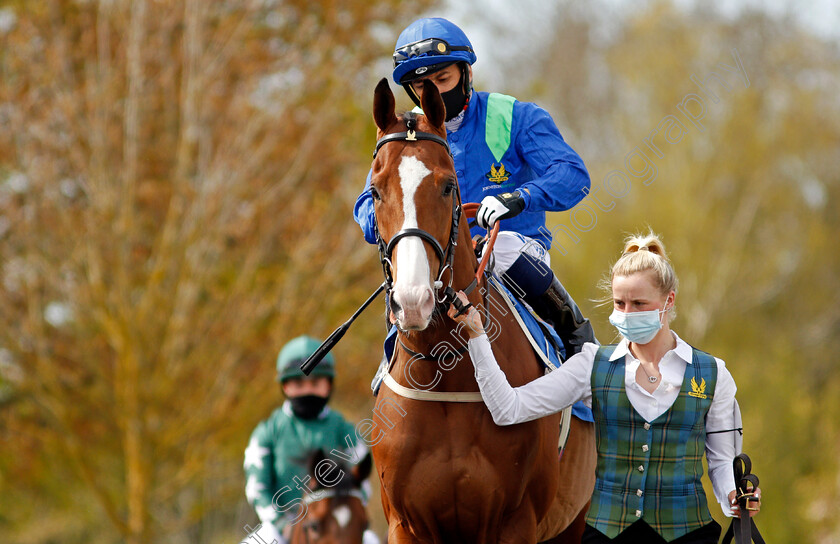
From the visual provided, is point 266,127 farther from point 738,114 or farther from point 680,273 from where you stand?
point 738,114

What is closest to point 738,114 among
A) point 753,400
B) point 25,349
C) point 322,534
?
point 753,400

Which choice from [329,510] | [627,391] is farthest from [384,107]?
[329,510]

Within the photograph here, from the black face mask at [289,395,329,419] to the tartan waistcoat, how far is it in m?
3.29

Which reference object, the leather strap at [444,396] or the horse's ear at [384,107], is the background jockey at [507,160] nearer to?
the horse's ear at [384,107]

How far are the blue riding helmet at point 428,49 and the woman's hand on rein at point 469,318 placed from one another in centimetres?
115

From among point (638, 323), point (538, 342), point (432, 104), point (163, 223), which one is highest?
point (163, 223)

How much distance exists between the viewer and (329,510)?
5.91m

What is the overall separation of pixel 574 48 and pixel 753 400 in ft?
40.3

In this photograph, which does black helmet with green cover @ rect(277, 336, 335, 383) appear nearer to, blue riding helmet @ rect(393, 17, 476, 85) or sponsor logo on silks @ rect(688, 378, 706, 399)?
blue riding helmet @ rect(393, 17, 476, 85)

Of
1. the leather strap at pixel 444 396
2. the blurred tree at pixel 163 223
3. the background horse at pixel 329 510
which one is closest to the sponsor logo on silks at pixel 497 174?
the leather strap at pixel 444 396

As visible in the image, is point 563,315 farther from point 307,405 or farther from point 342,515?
point 307,405

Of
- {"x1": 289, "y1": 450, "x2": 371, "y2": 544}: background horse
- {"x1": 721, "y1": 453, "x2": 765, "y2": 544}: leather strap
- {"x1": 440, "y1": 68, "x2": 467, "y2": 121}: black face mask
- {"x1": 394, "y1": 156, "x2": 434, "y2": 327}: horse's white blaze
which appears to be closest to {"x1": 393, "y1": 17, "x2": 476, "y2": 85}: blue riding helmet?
{"x1": 440, "y1": 68, "x2": 467, "y2": 121}: black face mask

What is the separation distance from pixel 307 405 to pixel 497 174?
2.68 metres

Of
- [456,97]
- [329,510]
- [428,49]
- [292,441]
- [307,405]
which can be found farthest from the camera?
[307,405]
